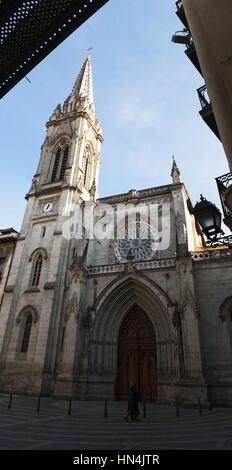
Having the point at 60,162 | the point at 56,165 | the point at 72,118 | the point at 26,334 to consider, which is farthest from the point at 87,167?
the point at 26,334

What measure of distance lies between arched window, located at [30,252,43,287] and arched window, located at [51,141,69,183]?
25.9 ft

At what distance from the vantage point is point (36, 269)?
2191 cm

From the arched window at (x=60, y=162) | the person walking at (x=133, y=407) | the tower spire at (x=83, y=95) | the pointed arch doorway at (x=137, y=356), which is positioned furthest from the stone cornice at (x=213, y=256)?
the tower spire at (x=83, y=95)

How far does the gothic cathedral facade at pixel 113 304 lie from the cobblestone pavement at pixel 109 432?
474cm

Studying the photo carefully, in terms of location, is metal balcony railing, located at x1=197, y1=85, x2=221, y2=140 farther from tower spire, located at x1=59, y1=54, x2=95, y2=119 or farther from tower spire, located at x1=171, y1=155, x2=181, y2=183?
tower spire, located at x1=59, y1=54, x2=95, y2=119

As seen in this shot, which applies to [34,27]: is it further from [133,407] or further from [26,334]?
[26,334]

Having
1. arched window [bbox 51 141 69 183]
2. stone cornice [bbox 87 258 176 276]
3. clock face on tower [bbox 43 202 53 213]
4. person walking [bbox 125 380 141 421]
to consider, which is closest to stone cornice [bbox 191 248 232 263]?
stone cornice [bbox 87 258 176 276]

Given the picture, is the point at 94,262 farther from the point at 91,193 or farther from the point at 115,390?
the point at 115,390

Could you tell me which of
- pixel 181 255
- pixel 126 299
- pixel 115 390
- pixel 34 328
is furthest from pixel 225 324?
pixel 34 328

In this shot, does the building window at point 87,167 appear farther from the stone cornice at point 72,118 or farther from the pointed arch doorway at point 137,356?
the pointed arch doorway at point 137,356

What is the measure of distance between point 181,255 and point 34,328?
11.1 metres

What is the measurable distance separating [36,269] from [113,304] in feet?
24.6

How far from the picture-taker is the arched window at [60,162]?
87.6ft

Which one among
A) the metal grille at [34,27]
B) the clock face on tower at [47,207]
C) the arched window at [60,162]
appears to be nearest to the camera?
the metal grille at [34,27]
